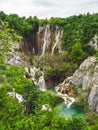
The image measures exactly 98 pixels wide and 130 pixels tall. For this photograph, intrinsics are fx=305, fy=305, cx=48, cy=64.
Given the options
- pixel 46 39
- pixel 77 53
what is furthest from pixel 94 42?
pixel 46 39

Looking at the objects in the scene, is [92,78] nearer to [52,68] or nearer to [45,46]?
[52,68]

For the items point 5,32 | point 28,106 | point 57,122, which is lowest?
point 28,106

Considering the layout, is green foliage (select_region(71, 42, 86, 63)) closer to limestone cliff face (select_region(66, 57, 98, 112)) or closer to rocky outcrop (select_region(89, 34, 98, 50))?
rocky outcrop (select_region(89, 34, 98, 50))

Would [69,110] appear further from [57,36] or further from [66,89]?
[57,36]

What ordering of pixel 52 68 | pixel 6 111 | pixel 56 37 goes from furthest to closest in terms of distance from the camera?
pixel 56 37, pixel 52 68, pixel 6 111

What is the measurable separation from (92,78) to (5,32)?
3509 centimetres

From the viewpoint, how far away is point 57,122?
2294 centimetres

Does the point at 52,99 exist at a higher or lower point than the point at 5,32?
lower

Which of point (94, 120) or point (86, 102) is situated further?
point (86, 102)

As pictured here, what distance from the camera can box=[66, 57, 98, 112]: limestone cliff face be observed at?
4784cm

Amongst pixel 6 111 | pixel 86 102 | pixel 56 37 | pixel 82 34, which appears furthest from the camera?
pixel 56 37

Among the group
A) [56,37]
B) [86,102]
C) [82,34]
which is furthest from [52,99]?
[56,37]

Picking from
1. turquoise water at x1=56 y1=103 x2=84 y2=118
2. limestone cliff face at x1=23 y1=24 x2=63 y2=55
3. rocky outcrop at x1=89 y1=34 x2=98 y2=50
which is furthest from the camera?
limestone cliff face at x1=23 y1=24 x2=63 y2=55

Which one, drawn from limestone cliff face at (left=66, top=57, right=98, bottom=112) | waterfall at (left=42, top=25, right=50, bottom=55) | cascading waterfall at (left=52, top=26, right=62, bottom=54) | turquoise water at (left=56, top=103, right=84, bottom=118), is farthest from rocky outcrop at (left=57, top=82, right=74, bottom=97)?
waterfall at (left=42, top=25, right=50, bottom=55)
